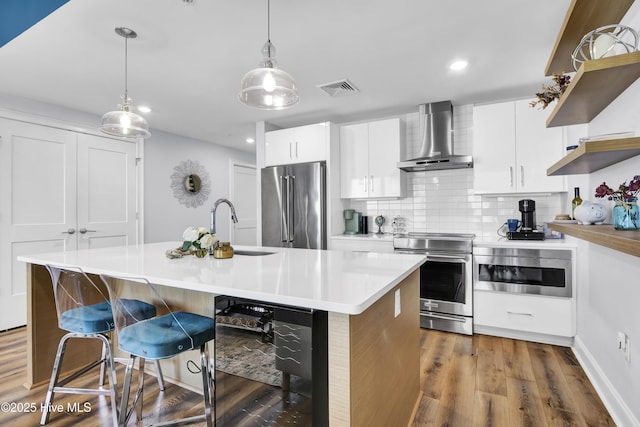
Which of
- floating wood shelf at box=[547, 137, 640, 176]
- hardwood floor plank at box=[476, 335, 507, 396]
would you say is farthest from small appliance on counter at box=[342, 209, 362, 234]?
floating wood shelf at box=[547, 137, 640, 176]

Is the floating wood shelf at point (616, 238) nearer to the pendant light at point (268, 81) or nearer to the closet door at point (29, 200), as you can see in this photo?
the pendant light at point (268, 81)

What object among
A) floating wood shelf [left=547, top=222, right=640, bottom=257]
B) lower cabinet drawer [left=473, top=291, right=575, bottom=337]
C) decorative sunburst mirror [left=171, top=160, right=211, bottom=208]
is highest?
decorative sunburst mirror [left=171, top=160, right=211, bottom=208]

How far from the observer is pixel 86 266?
1.76 m

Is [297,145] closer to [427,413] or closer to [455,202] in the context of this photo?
[455,202]

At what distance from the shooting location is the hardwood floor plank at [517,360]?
2.37m

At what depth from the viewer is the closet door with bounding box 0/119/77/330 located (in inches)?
131

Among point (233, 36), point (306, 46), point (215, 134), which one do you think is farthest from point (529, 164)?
point (215, 134)

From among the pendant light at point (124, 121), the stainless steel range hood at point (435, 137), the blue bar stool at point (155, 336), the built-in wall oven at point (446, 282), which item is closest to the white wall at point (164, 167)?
the pendant light at point (124, 121)

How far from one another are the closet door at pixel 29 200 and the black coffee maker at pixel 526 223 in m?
4.84

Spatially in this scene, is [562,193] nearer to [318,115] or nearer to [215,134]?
[318,115]

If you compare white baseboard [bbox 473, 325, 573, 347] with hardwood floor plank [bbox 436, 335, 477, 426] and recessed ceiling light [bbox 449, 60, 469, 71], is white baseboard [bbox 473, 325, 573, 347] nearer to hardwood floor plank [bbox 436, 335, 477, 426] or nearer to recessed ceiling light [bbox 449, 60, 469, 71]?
hardwood floor plank [bbox 436, 335, 477, 426]

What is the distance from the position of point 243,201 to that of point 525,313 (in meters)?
5.03

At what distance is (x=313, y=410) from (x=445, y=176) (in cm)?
330

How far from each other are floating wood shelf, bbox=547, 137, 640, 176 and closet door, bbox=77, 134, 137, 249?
15.4 feet
